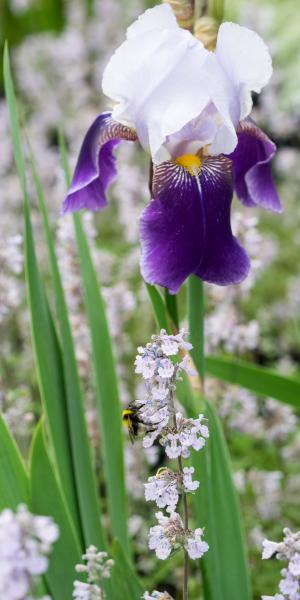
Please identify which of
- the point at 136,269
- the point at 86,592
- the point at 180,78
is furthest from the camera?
the point at 136,269

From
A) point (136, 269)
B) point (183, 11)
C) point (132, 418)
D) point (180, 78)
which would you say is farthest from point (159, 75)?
point (136, 269)

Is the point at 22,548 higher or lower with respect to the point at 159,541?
higher

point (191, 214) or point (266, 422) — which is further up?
point (191, 214)

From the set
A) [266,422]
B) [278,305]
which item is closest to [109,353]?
[266,422]

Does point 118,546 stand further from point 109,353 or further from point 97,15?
point 97,15

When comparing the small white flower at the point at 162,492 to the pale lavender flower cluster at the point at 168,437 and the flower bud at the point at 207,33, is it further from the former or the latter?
the flower bud at the point at 207,33

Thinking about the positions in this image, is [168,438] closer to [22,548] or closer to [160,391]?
[160,391]

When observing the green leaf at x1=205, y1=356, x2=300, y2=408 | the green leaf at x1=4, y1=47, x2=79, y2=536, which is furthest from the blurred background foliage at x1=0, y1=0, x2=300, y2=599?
the green leaf at x1=205, y1=356, x2=300, y2=408
